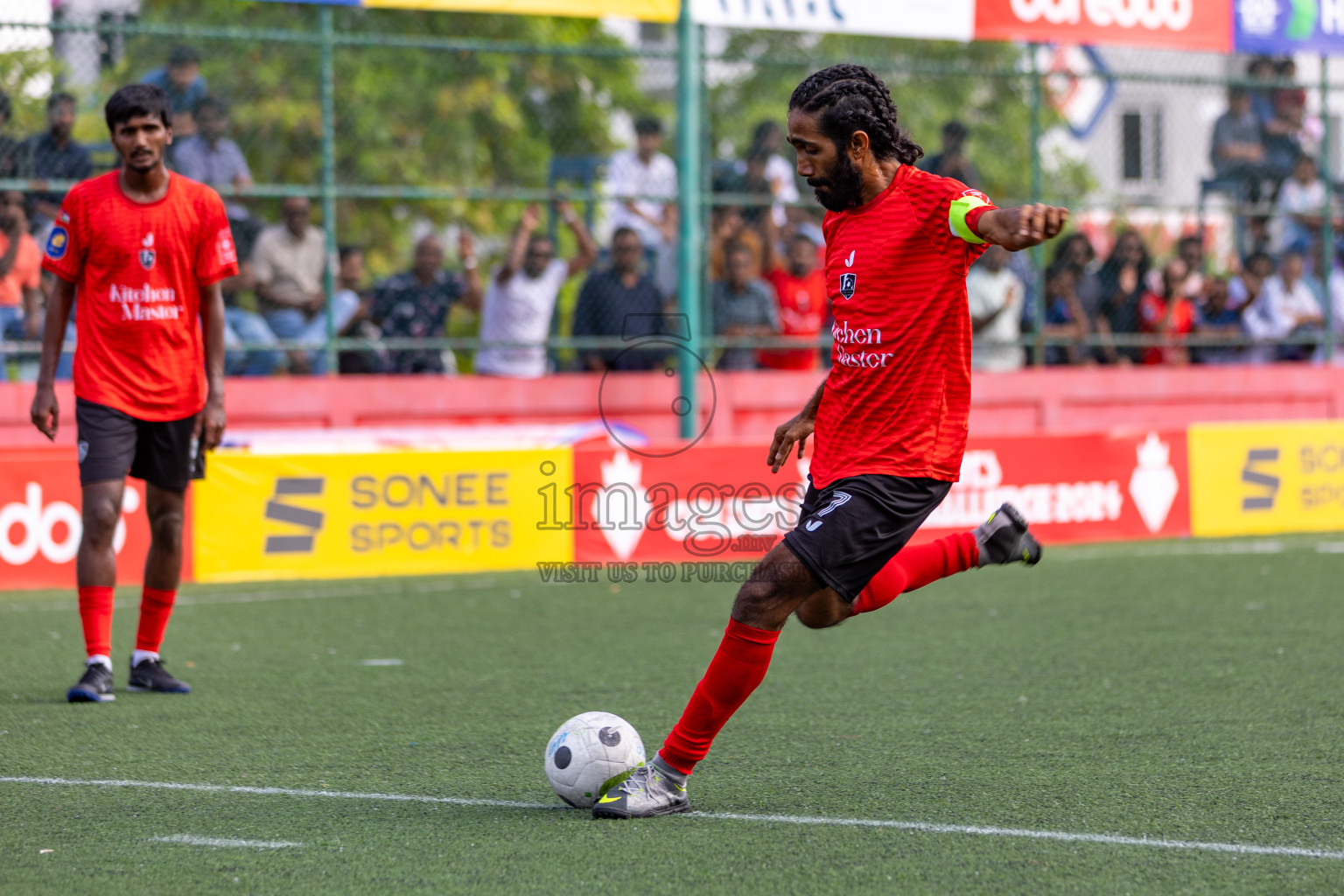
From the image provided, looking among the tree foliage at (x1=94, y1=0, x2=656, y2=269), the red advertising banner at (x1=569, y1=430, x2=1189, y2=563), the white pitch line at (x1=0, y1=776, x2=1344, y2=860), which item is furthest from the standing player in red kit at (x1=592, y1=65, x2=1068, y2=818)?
the tree foliage at (x1=94, y1=0, x2=656, y2=269)

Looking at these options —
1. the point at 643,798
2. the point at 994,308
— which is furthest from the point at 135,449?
the point at 994,308

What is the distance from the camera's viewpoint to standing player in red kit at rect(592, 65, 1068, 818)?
4.36 meters

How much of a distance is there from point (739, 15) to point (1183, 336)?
4.71 metres

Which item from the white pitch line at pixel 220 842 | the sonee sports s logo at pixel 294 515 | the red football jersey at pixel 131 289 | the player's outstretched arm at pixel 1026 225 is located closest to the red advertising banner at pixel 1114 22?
the sonee sports s logo at pixel 294 515

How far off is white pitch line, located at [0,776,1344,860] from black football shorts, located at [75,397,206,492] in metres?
1.62

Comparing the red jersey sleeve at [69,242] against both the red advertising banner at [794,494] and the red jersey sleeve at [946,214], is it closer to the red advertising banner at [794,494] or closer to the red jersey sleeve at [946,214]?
the red jersey sleeve at [946,214]

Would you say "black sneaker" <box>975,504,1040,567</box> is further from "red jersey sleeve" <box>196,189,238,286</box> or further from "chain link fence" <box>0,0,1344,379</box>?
"chain link fence" <box>0,0,1344,379</box>

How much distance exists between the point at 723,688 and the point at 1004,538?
134 centimetres

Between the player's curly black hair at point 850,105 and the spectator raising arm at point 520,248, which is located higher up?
the spectator raising arm at point 520,248

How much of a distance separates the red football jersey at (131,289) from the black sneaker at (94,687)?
3.22ft

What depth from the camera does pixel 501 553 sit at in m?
10.7

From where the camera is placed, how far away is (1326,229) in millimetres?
13484

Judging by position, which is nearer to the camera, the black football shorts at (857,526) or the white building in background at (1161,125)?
the black football shorts at (857,526)

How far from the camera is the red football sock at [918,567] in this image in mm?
5129
